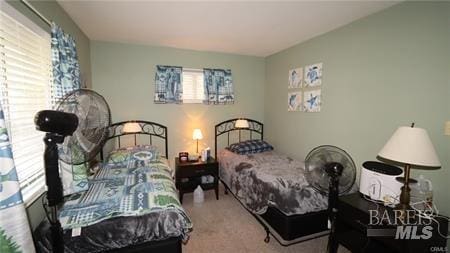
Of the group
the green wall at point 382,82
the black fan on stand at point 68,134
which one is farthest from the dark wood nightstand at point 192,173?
the black fan on stand at point 68,134

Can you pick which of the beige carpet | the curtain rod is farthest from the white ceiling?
the beige carpet

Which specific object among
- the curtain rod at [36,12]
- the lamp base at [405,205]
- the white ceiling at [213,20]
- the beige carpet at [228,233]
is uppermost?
the white ceiling at [213,20]

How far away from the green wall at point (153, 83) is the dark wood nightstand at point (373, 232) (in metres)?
2.37

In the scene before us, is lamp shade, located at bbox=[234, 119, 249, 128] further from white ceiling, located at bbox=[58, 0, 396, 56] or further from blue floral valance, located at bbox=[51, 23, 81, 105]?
blue floral valance, located at bbox=[51, 23, 81, 105]

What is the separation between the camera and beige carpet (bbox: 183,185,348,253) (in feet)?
6.91

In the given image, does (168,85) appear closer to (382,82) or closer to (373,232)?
(382,82)

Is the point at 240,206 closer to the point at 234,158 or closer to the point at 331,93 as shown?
the point at 234,158

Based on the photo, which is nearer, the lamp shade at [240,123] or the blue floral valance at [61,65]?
the blue floral valance at [61,65]

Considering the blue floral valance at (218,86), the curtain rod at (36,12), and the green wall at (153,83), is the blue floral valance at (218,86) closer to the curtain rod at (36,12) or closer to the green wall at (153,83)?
the green wall at (153,83)

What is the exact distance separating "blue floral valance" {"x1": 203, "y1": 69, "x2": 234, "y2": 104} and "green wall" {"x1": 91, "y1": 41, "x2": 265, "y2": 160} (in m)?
0.10

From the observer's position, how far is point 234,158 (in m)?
3.29

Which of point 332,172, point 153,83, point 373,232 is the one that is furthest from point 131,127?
point 373,232

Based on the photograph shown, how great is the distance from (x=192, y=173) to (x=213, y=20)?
6.82 ft

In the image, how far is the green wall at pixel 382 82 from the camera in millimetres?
1736
